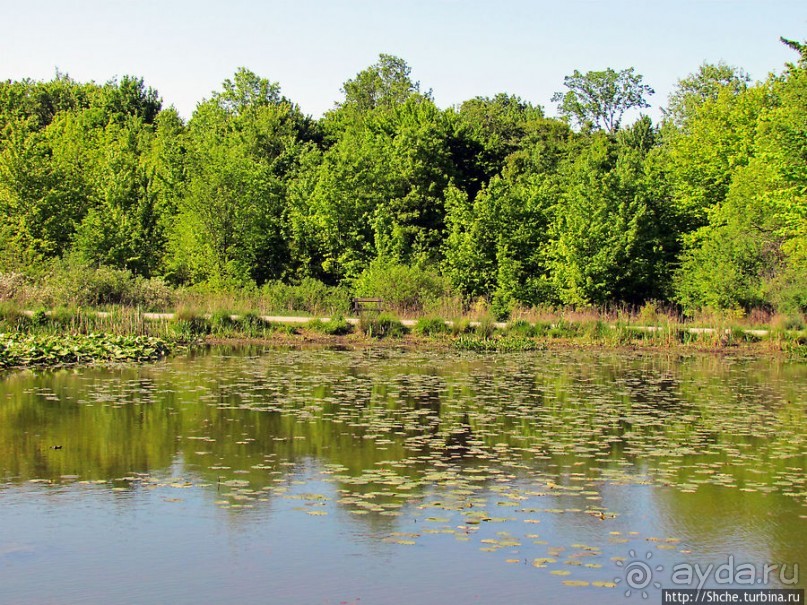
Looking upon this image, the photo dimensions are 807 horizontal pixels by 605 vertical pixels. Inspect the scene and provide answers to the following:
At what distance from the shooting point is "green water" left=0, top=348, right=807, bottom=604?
26.2 ft

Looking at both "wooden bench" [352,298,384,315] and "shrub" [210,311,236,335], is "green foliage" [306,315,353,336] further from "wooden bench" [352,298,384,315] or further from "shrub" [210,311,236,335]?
"shrub" [210,311,236,335]

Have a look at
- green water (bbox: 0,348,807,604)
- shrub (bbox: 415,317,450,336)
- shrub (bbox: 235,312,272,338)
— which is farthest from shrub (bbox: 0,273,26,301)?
shrub (bbox: 415,317,450,336)

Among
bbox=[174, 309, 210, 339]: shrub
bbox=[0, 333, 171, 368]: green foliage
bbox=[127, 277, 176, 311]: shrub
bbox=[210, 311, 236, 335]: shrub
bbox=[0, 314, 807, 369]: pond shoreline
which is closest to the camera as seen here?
bbox=[0, 333, 171, 368]: green foliage

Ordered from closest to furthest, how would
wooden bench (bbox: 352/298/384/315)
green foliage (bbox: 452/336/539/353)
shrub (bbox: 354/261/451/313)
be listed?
green foliage (bbox: 452/336/539/353) < wooden bench (bbox: 352/298/384/315) < shrub (bbox: 354/261/451/313)

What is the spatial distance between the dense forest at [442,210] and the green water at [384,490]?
1795 cm

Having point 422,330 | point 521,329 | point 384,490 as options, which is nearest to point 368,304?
point 422,330

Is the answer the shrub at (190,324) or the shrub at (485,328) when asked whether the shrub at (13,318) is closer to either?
the shrub at (190,324)

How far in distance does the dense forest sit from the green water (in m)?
17.9

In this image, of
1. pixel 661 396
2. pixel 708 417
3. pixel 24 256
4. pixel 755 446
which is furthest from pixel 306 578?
pixel 24 256

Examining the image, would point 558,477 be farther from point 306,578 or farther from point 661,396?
point 661,396

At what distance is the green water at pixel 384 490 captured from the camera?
26.2ft

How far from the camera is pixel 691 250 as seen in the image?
39500 millimetres

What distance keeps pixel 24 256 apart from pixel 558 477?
36.2 meters

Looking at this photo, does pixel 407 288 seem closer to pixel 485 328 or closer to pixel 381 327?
pixel 381 327
